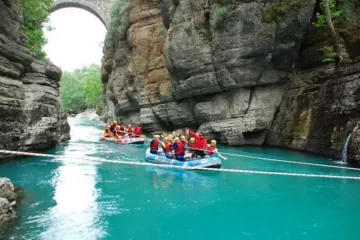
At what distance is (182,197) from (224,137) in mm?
12369

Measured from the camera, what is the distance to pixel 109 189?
10.4m

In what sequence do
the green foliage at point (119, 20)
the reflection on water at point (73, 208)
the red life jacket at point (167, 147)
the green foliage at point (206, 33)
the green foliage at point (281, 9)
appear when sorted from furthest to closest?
the green foliage at point (119, 20), the green foliage at point (206, 33), the green foliage at point (281, 9), the red life jacket at point (167, 147), the reflection on water at point (73, 208)

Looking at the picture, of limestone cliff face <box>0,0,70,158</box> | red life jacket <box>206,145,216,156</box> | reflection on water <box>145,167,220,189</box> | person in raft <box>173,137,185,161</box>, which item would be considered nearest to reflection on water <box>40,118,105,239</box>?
reflection on water <box>145,167,220,189</box>

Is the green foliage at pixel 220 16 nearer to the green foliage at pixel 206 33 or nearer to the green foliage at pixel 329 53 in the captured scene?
the green foliage at pixel 206 33

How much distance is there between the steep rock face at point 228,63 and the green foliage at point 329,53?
1943 millimetres

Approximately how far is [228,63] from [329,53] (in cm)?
546

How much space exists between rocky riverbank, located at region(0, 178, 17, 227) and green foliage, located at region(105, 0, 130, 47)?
25.2m

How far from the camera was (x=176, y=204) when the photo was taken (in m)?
8.98

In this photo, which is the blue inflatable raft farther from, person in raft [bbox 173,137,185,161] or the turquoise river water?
the turquoise river water

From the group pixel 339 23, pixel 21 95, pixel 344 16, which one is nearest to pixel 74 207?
pixel 21 95

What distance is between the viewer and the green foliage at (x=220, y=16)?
65.1 feet

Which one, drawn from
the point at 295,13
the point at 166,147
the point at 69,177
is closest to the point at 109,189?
the point at 69,177

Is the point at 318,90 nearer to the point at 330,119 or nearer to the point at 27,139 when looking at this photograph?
the point at 330,119

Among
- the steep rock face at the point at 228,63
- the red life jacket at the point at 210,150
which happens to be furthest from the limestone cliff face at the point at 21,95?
the steep rock face at the point at 228,63
